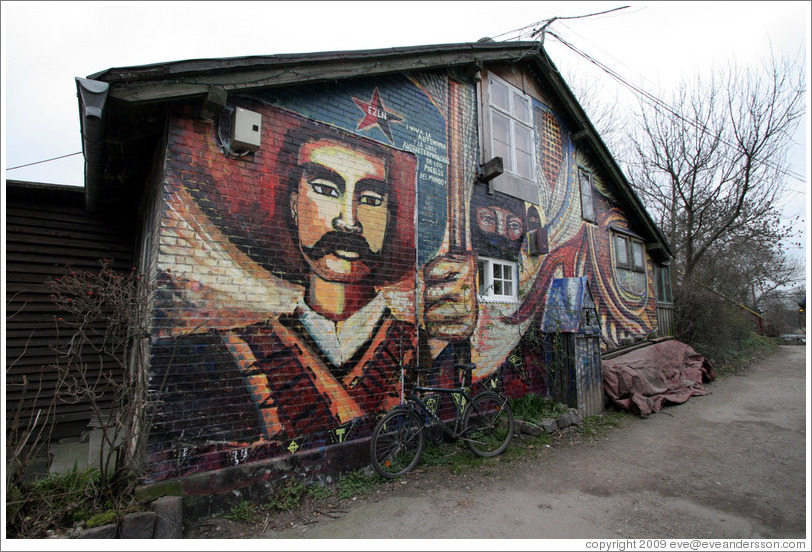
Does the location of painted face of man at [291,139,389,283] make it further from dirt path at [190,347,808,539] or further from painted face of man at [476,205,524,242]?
dirt path at [190,347,808,539]

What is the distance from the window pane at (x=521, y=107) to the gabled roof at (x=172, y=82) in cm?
117

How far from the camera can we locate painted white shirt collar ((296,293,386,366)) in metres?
4.57

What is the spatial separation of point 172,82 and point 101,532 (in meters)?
3.92

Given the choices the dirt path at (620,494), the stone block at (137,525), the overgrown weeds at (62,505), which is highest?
the overgrown weeds at (62,505)

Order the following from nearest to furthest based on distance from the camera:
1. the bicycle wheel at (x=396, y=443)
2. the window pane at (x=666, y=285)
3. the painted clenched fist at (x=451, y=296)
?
the bicycle wheel at (x=396, y=443), the painted clenched fist at (x=451, y=296), the window pane at (x=666, y=285)

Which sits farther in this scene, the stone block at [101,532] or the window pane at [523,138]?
the window pane at [523,138]

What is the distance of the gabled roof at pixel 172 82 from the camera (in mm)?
3553

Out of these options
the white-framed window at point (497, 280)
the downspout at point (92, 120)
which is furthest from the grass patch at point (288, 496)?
the white-framed window at point (497, 280)

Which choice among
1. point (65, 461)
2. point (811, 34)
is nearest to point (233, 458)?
point (65, 461)

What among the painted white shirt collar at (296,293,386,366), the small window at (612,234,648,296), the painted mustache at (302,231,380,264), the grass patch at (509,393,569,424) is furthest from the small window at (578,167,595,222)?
the painted white shirt collar at (296,293,386,366)

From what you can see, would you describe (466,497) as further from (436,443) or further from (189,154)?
(189,154)

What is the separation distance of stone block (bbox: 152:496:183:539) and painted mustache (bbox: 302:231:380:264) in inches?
106

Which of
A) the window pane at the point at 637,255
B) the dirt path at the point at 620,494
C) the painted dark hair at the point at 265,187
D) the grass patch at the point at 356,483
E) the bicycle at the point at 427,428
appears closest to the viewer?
the dirt path at the point at 620,494

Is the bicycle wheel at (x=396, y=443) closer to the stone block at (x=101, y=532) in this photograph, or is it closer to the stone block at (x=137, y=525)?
the stone block at (x=137, y=525)
